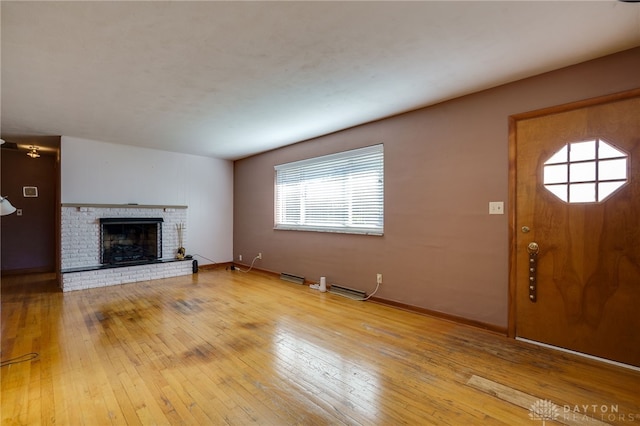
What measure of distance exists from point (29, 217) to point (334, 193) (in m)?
6.21

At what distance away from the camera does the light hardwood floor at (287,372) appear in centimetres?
176

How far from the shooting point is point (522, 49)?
226cm

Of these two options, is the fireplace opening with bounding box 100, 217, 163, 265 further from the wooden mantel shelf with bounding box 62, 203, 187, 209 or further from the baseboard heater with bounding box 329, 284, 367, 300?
the baseboard heater with bounding box 329, 284, 367, 300

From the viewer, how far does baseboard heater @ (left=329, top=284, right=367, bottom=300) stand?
4082 millimetres

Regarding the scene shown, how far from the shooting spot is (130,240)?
548 centimetres

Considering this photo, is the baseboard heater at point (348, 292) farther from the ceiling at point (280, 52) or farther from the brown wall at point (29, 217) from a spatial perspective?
the brown wall at point (29, 217)

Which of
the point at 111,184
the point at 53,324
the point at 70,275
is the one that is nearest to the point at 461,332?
the point at 53,324

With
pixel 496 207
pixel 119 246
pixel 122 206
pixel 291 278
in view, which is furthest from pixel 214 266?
pixel 496 207

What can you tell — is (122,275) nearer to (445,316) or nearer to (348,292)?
(348,292)

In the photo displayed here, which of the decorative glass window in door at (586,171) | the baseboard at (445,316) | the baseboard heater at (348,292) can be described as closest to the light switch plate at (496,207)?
the decorative glass window in door at (586,171)

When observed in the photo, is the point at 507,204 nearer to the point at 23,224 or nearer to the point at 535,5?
the point at 535,5

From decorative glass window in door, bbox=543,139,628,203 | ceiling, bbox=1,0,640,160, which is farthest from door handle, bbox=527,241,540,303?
ceiling, bbox=1,0,640,160

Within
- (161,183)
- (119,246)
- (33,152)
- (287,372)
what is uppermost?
(33,152)

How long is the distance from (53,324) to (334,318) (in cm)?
303
